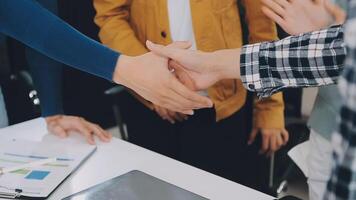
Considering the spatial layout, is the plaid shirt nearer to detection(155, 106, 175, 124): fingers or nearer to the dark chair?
detection(155, 106, 175, 124): fingers

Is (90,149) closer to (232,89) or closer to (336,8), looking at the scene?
(232,89)

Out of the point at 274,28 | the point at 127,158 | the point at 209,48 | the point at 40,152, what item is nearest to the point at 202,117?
the point at 209,48

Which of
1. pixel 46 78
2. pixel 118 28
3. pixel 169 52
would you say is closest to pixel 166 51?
pixel 169 52

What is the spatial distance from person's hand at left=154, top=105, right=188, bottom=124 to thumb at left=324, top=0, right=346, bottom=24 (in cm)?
62

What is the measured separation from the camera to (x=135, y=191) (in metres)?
0.99

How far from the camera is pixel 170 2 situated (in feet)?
4.95

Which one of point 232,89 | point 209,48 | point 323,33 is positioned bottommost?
point 232,89

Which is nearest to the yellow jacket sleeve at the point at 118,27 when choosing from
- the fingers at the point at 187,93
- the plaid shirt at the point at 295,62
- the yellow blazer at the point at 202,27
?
the yellow blazer at the point at 202,27

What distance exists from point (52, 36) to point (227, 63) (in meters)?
0.45

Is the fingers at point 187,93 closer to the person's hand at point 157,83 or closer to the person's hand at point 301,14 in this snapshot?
the person's hand at point 157,83

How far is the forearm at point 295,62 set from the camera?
100 centimetres

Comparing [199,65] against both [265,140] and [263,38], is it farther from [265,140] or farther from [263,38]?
[265,140]

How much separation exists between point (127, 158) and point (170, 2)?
1.87ft

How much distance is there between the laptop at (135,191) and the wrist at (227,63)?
14.1 inches
